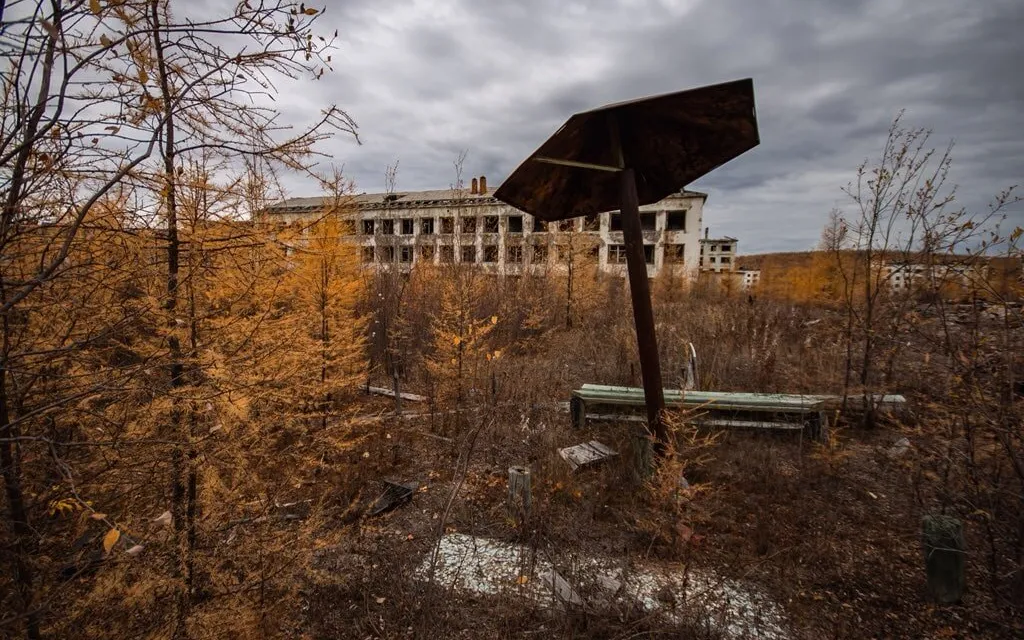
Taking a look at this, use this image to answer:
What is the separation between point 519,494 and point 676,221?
35.2 meters

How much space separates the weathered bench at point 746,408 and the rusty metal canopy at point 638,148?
130 inches

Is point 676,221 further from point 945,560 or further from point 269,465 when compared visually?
point 269,465

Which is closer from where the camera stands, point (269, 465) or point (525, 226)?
point (269, 465)

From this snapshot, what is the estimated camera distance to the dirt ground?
3068 mm

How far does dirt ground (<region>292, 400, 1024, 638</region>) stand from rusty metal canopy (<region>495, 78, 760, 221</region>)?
260 cm

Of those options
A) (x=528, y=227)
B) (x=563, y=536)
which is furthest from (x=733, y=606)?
(x=528, y=227)

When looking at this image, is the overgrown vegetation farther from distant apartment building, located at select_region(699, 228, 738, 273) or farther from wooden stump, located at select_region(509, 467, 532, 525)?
distant apartment building, located at select_region(699, 228, 738, 273)

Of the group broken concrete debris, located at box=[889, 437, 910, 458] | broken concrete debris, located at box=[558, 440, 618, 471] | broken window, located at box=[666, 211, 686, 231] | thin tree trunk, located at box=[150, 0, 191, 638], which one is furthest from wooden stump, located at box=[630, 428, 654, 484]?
broken window, located at box=[666, 211, 686, 231]

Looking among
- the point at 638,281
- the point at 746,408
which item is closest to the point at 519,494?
the point at 638,281

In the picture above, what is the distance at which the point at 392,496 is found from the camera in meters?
5.23

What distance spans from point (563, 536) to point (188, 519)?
343 cm

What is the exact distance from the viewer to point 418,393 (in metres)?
10.0

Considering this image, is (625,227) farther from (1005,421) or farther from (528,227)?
(528,227)

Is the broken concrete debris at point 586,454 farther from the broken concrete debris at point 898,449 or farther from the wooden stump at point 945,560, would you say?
the broken concrete debris at point 898,449
